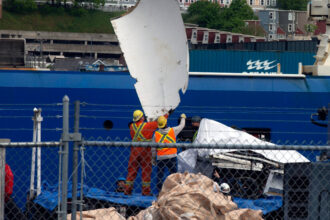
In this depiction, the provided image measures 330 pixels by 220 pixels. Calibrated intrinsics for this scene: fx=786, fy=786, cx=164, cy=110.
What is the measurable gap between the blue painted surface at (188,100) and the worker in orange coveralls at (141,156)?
2.15 metres

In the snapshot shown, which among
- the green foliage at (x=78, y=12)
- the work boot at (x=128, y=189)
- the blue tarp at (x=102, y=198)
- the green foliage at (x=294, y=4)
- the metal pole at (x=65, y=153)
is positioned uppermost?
the green foliage at (x=294, y=4)

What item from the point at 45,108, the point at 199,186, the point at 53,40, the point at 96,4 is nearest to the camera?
the point at 199,186

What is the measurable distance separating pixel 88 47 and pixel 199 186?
4244 inches

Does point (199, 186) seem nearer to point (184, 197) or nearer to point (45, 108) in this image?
point (184, 197)

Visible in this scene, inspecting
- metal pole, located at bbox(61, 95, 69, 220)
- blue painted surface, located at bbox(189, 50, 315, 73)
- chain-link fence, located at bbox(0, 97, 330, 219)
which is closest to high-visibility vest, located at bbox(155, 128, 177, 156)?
chain-link fence, located at bbox(0, 97, 330, 219)

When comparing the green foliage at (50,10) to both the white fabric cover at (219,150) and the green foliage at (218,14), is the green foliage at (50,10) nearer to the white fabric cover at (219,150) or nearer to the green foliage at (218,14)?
the green foliage at (218,14)

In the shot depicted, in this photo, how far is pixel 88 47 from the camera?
115875 millimetres

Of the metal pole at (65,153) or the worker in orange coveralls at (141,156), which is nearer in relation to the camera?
the metal pole at (65,153)

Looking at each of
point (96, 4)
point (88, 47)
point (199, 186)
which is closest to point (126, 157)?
point (199, 186)

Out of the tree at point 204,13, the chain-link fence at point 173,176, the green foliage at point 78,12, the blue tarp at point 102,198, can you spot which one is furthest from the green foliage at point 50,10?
the blue tarp at point 102,198

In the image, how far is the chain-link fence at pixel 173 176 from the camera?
727 centimetres

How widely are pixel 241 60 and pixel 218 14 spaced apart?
348 ft

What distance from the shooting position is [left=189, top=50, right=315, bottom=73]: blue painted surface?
20.4 m

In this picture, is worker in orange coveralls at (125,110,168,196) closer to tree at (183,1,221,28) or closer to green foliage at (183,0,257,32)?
green foliage at (183,0,257,32)
